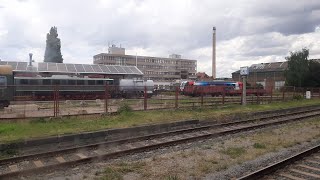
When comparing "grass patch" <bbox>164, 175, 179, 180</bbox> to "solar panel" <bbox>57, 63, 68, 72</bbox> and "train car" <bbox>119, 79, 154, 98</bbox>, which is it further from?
"solar panel" <bbox>57, 63, 68, 72</bbox>

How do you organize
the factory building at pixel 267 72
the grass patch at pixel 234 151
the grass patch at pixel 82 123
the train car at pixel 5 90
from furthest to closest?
the factory building at pixel 267 72 → the train car at pixel 5 90 → the grass patch at pixel 82 123 → the grass patch at pixel 234 151

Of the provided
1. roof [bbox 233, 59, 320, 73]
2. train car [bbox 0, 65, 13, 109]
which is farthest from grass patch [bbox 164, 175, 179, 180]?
roof [bbox 233, 59, 320, 73]

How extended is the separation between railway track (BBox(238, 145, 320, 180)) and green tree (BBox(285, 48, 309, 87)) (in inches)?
2575

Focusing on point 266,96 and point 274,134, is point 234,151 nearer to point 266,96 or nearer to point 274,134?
point 274,134

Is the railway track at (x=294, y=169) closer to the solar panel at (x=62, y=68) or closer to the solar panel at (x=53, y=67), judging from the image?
the solar panel at (x=62, y=68)

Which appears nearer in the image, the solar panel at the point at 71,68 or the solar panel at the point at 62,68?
the solar panel at the point at 62,68

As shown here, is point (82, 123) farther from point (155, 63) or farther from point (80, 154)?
point (155, 63)

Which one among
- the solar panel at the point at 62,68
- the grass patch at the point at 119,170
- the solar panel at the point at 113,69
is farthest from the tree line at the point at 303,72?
the grass patch at the point at 119,170

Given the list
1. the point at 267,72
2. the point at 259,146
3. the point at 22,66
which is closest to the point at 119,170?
the point at 259,146

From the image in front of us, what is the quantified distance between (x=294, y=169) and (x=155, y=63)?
13550 centimetres

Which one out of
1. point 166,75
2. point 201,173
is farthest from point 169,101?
point 166,75

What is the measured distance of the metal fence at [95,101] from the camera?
17.8 metres

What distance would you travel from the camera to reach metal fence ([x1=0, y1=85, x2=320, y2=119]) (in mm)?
17750

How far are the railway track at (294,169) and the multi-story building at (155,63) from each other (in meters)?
118
